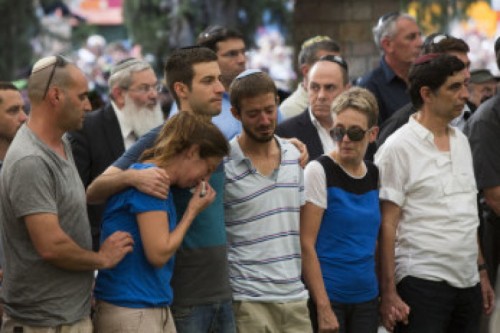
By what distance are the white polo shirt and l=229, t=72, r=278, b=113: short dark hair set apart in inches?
36.2

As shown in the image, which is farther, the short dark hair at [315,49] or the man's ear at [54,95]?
the short dark hair at [315,49]

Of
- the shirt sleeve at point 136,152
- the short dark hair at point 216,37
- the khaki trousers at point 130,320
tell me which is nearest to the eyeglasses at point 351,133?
the shirt sleeve at point 136,152

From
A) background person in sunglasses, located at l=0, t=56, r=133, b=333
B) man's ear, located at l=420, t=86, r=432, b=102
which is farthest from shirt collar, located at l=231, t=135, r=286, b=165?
man's ear, located at l=420, t=86, r=432, b=102

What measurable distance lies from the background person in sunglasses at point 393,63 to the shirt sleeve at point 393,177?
1.75 meters

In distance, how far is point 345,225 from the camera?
664 centimetres

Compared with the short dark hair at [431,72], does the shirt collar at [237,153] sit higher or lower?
lower

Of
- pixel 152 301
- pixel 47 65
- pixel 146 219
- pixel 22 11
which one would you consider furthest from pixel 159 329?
pixel 22 11

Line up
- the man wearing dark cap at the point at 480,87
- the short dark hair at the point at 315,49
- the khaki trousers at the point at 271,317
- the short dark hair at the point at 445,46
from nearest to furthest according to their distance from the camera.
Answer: the khaki trousers at the point at 271,317, the short dark hair at the point at 445,46, the short dark hair at the point at 315,49, the man wearing dark cap at the point at 480,87

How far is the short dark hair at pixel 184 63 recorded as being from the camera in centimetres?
637

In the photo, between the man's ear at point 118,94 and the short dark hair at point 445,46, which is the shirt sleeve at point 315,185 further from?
the man's ear at point 118,94

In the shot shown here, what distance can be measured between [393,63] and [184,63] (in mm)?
3043

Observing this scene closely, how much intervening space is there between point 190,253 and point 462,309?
1.79 meters

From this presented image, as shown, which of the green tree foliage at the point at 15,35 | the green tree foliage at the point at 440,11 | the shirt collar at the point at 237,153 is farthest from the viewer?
the green tree foliage at the point at 440,11

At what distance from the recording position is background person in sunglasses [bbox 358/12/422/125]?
8.87 meters
